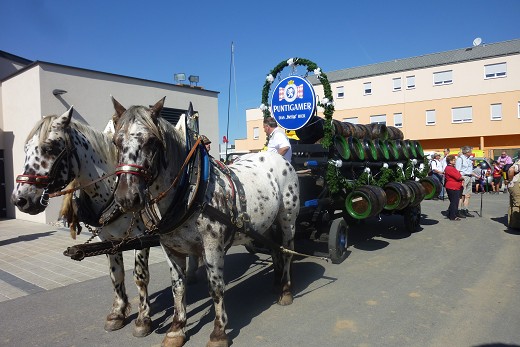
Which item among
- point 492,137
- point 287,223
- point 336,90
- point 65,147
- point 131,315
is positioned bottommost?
point 131,315

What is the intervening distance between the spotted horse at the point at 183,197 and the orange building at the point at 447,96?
28.5 meters

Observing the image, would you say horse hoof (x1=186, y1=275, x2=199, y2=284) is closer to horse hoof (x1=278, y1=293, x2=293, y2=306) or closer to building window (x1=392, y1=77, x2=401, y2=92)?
horse hoof (x1=278, y1=293, x2=293, y2=306)

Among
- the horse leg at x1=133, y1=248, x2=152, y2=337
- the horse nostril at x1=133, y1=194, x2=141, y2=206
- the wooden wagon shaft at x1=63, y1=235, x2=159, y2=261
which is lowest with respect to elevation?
the horse leg at x1=133, y1=248, x2=152, y2=337

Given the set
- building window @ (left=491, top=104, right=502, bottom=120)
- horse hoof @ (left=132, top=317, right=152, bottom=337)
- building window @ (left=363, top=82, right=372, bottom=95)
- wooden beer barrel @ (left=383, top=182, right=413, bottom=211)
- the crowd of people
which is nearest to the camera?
horse hoof @ (left=132, top=317, right=152, bottom=337)

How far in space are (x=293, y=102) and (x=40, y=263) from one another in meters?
5.32

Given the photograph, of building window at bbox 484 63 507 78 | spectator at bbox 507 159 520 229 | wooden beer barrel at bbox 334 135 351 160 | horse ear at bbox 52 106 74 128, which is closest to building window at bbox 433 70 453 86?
building window at bbox 484 63 507 78

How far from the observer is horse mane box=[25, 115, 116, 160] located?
9.58ft

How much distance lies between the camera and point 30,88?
989 centimetres

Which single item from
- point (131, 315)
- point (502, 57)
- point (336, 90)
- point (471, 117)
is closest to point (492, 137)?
point (471, 117)

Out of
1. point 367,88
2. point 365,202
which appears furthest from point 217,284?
point 367,88

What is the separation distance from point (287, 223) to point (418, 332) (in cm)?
173

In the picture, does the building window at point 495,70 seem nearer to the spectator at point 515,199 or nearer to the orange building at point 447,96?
the orange building at point 447,96

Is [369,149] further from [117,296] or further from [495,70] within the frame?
[495,70]

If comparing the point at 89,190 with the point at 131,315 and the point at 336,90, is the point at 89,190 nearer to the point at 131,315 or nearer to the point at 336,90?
the point at 131,315
